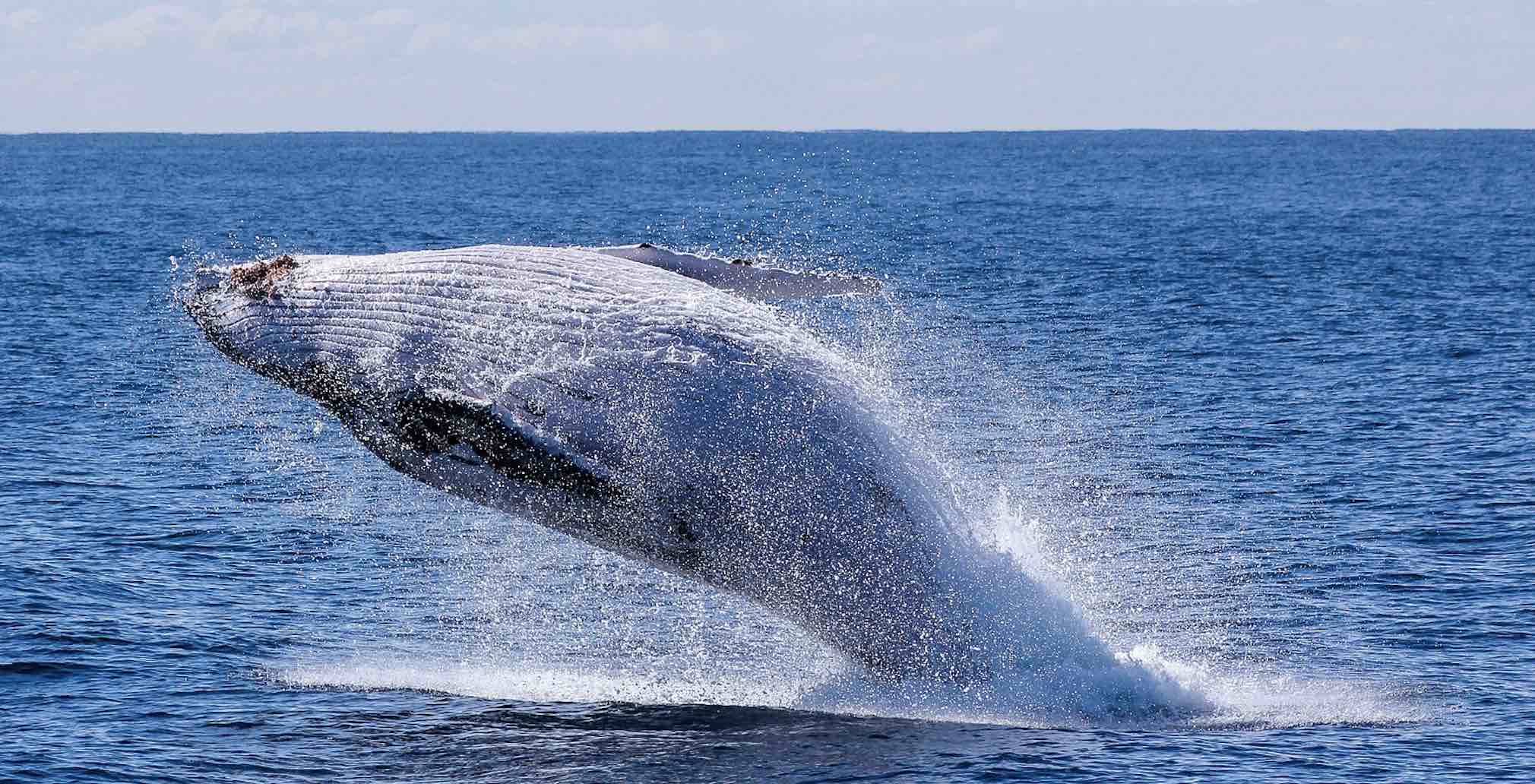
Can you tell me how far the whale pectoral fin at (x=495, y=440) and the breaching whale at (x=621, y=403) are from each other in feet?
0.06

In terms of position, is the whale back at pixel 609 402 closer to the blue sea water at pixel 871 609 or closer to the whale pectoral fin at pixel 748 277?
the whale pectoral fin at pixel 748 277

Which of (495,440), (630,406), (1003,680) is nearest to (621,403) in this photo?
(630,406)

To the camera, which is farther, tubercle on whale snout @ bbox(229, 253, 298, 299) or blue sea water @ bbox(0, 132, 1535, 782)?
blue sea water @ bbox(0, 132, 1535, 782)

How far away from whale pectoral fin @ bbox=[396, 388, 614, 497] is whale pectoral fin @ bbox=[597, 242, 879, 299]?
6.44 ft

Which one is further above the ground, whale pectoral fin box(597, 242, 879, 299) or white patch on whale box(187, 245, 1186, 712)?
whale pectoral fin box(597, 242, 879, 299)

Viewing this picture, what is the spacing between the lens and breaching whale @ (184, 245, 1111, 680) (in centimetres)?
1447

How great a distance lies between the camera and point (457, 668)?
19.0m

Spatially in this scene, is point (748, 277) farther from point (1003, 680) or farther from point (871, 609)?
point (1003, 680)

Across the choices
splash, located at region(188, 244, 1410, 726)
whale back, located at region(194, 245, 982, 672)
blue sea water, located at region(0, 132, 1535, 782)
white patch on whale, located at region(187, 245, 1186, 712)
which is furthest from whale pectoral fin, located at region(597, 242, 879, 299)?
blue sea water, located at region(0, 132, 1535, 782)

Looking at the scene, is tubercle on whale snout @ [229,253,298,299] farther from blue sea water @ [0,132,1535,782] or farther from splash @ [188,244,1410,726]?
splash @ [188,244,1410,726]

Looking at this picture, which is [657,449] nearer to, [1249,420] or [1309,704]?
[1309,704]

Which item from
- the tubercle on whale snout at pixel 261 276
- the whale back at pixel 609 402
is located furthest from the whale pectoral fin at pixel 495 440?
the tubercle on whale snout at pixel 261 276

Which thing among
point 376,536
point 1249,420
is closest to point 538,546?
point 376,536

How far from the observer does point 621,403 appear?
1442 cm
